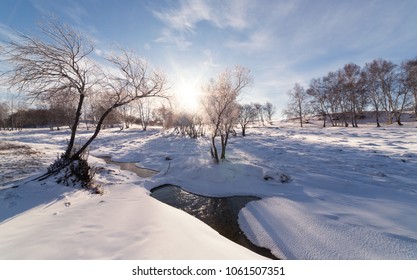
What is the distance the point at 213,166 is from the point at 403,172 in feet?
28.9

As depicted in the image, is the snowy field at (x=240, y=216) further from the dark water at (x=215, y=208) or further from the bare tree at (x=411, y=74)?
the bare tree at (x=411, y=74)

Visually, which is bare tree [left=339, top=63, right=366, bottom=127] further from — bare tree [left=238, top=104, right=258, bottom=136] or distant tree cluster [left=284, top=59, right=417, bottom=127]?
bare tree [left=238, top=104, right=258, bottom=136]

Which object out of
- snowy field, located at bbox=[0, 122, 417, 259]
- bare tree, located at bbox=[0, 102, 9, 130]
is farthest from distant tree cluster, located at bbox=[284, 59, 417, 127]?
bare tree, located at bbox=[0, 102, 9, 130]

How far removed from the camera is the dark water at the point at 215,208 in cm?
540

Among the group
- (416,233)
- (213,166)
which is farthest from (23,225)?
(416,233)

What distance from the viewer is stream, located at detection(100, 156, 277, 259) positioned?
17.7ft

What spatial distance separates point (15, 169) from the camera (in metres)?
9.59

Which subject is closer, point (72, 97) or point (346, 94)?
point (72, 97)

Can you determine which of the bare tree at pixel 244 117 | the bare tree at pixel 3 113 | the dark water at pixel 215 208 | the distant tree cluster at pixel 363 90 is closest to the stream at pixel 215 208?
the dark water at pixel 215 208

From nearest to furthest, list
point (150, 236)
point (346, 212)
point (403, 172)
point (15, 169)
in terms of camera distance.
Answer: point (150, 236), point (346, 212), point (403, 172), point (15, 169)

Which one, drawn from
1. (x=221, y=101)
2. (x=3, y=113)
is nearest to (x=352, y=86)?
(x=221, y=101)

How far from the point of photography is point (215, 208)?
7262mm
